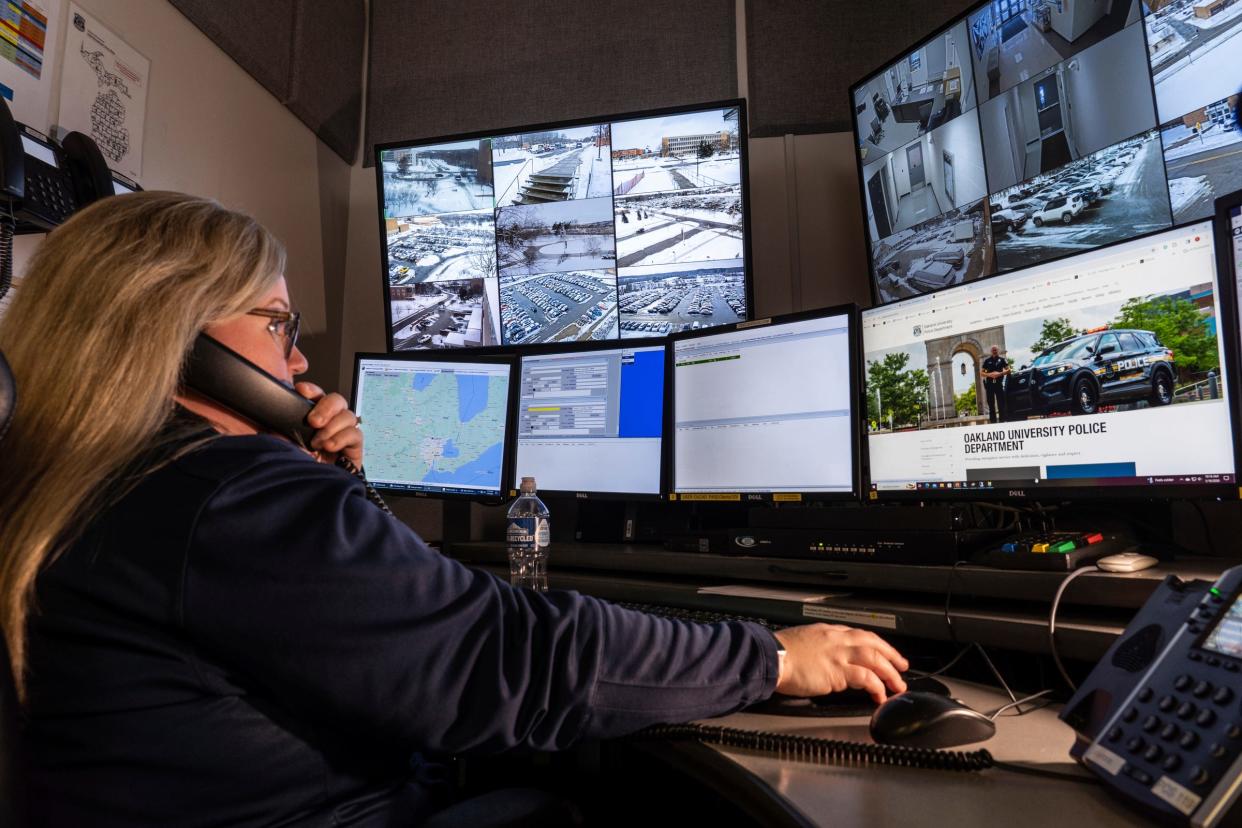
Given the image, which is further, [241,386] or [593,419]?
[593,419]

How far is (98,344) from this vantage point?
724mm

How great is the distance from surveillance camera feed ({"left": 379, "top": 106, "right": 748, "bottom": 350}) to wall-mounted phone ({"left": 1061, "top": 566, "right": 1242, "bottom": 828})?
136 centimetres

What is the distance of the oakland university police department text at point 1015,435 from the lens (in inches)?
41.3

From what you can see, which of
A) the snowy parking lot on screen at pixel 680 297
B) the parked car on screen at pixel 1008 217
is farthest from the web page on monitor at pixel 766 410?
the parked car on screen at pixel 1008 217

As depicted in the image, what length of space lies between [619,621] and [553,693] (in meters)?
0.09

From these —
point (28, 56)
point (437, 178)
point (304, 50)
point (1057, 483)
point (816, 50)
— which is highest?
point (304, 50)

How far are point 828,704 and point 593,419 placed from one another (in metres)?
1.08

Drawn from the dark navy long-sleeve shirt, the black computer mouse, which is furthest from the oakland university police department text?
the dark navy long-sleeve shirt

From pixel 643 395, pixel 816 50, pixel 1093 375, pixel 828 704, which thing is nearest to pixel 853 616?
pixel 828 704

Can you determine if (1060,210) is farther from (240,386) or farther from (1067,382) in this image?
(240,386)

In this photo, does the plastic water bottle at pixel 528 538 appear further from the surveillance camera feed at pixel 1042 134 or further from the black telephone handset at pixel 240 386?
the surveillance camera feed at pixel 1042 134

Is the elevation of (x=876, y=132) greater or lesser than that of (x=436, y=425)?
greater

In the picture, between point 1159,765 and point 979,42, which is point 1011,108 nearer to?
point 979,42

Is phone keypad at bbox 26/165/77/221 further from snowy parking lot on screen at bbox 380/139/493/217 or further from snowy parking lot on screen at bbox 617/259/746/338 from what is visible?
snowy parking lot on screen at bbox 617/259/746/338
